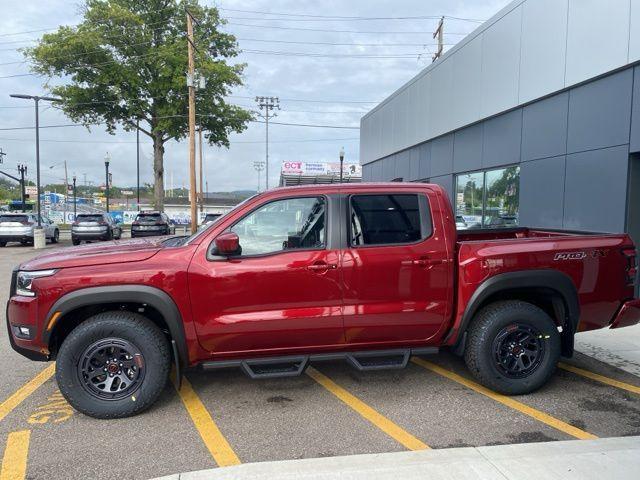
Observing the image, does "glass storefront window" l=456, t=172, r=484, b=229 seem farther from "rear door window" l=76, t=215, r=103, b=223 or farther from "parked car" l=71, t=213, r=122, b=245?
"rear door window" l=76, t=215, r=103, b=223

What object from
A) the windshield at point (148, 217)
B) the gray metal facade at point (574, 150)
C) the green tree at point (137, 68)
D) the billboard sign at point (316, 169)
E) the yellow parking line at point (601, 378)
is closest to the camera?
the yellow parking line at point (601, 378)

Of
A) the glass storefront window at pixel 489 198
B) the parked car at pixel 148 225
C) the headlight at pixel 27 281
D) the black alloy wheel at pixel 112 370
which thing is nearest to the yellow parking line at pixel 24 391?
the black alloy wheel at pixel 112 370

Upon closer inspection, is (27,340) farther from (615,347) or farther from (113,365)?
(615,347)

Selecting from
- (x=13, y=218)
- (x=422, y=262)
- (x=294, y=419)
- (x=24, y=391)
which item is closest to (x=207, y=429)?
(x=294, y=419)

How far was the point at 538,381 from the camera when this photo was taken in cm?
444

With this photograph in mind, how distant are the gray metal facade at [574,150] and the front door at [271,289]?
253 inches

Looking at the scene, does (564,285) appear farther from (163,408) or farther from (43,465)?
(43,465)

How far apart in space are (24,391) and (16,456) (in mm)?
1340

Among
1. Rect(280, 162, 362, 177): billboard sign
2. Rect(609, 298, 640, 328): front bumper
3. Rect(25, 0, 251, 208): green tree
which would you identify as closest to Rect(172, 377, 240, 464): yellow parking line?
Rect(609, 298, 640, 328): front bumper

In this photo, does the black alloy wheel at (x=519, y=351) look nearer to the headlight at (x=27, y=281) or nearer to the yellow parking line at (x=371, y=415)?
the yellow parking line at (x=371, y=415)

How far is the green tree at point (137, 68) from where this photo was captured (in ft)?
95.4

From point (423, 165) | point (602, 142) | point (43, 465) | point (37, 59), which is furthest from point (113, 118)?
point (43, 465)

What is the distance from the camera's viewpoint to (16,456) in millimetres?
3385

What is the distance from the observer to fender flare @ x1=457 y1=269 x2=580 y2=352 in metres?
4.23
